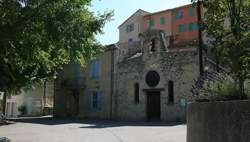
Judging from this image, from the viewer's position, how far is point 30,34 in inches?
437

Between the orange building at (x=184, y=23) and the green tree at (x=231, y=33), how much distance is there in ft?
152

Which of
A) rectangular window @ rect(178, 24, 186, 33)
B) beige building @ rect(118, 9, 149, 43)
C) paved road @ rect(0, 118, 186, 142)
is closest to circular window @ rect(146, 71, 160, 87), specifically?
paved road @ rect(0, 118, 186, 142)

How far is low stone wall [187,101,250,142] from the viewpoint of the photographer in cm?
662

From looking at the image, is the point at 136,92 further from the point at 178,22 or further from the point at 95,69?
the point at 178,22

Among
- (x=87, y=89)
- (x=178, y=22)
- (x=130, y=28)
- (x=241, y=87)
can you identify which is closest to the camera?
(x=241, y=87)

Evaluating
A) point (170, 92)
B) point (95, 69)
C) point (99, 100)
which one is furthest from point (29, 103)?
point (170, 92)

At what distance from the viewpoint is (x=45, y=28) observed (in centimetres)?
1089

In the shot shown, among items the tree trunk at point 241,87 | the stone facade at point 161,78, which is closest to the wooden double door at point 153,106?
the stone facade at point 161,78

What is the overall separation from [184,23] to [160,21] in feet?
15.6

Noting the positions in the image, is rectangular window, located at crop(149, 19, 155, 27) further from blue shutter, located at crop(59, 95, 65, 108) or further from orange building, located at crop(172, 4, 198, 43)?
blue shutter, located at crop(59, 95, 65, 108)

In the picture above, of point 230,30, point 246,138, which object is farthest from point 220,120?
point 230,30

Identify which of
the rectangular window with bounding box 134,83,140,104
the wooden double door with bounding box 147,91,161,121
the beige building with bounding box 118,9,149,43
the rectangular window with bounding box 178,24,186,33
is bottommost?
the wooden double door with bounding box 147,91,161,121

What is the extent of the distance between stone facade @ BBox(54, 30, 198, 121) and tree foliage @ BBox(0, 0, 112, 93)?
52.3ft

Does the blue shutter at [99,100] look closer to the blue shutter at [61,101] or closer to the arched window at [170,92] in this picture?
the blue shutter at [61,101]
